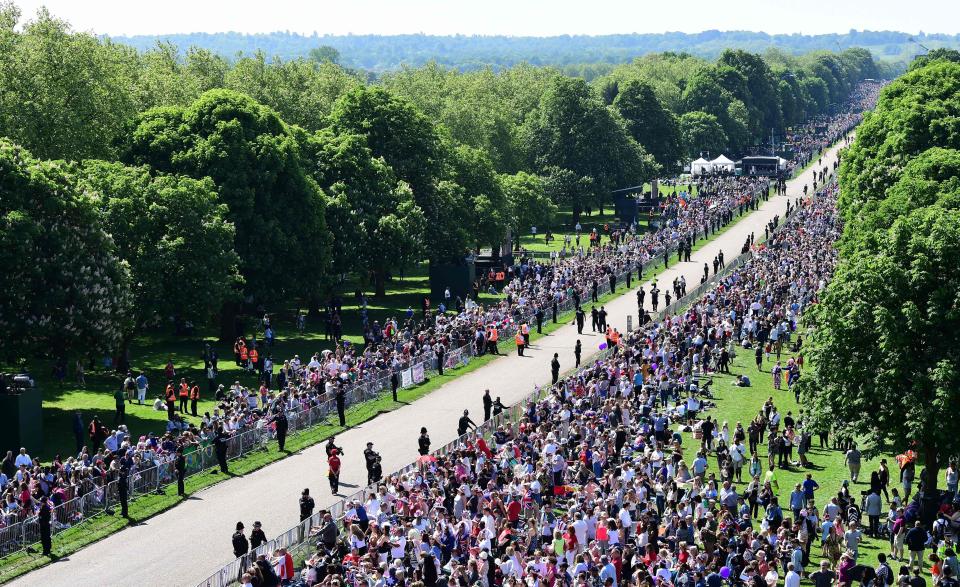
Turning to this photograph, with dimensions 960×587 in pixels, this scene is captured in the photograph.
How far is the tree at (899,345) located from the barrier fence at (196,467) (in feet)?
36.9

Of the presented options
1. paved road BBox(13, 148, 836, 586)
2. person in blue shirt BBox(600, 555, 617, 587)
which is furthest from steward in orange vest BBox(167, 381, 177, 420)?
person in blue shirt BBox(600, 555, 617, 587)

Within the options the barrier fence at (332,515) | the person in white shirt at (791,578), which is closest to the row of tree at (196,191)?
the barrier fence at (332,515)

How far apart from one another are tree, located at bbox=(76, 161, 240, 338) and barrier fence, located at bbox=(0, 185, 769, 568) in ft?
27.0

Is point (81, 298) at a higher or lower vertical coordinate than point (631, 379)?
higher

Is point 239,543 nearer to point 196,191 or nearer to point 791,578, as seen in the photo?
point 791,578

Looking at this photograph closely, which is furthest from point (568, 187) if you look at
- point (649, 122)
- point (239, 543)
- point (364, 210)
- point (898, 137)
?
point (239, 543)

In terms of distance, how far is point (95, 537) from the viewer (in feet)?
106

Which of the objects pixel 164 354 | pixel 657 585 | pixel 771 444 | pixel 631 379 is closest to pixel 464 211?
pixel 164 354

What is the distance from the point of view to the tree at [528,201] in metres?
89.2

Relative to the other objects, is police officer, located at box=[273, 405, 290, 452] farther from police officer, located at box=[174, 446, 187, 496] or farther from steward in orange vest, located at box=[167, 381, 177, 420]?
police officer, located at box=[174, 446, 187, 496]

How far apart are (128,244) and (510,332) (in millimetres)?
17489

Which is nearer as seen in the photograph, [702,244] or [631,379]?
[631,379]

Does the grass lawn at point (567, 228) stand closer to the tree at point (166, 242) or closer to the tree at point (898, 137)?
the tree at point (898, 137)

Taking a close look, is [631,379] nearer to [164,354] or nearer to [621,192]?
[164,354]
